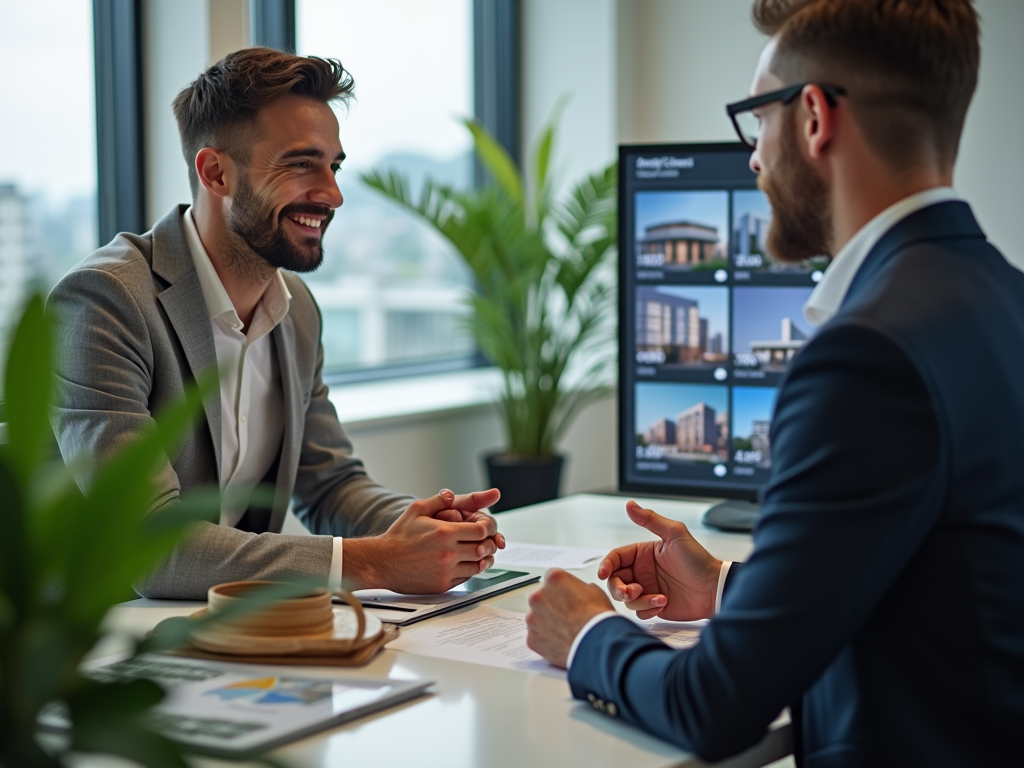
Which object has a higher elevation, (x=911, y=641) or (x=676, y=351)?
(x=676, y=351)

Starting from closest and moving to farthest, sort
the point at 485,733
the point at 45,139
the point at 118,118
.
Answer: the point at 485,733, the point at 45,139, the point at 118,118

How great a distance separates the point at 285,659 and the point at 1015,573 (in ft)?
2.65

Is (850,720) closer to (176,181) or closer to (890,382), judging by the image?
(890,382)

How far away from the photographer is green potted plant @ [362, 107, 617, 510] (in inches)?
182

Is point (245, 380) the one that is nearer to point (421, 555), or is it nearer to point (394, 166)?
point (421, 555)

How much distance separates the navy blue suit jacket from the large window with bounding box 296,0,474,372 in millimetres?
3565

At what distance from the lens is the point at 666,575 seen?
1668 mm

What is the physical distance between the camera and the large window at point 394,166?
4914 mm

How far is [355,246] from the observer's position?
505 centimetres

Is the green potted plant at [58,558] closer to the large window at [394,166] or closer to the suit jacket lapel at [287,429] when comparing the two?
the suit jacket lapel at [287,429]

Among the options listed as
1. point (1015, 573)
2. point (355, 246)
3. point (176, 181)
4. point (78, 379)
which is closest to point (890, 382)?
point (1015, 573)

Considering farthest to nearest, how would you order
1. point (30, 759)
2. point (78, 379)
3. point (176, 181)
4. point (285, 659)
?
point (176, 181)
point (78, 379)
point (285, 659)
point (30, 759)

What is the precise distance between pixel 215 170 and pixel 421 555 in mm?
971

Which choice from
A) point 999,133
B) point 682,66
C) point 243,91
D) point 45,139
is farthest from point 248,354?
point 682,66
